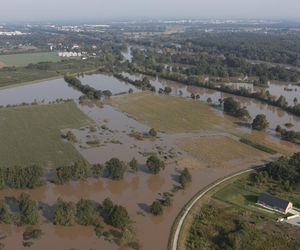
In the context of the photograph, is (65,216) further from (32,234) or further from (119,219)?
(119,219)

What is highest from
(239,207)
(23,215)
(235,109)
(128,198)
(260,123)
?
(235,109)

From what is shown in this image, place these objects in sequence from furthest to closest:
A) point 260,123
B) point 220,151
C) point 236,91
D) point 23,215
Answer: point 236,91
point 260,123
point 220,151
point 23,215

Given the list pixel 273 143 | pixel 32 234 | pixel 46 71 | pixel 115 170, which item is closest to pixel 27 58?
pixel 46 71

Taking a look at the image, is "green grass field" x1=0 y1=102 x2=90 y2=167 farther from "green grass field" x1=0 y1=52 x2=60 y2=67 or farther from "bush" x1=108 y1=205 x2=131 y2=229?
"green grass field" x1=0 y1=52 x2=60 y2=67

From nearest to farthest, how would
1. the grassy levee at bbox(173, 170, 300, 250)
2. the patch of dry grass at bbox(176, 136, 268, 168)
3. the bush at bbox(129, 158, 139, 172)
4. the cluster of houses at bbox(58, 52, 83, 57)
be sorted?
the grassy levee at bbox(173, 170, 300, 250), the bush at bbox(129, 158, 139, 172), the patch of dry grass at bbox(176, 136, 268, 168), the cluster of houses at bbox(58, 52, 83, 57)

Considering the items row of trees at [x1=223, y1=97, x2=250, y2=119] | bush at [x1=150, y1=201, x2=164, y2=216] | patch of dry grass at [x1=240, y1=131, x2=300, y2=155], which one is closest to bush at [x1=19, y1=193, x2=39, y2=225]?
bush at [x1=150, y1=201, x2=164, y2=216]

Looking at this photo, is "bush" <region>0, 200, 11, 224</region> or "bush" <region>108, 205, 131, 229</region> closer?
"bush" <region>108, 205, 131, 229</region>

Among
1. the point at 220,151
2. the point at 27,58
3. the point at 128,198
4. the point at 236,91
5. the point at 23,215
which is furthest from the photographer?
the point at 27,58

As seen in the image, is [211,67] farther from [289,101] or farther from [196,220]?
[196,220]
